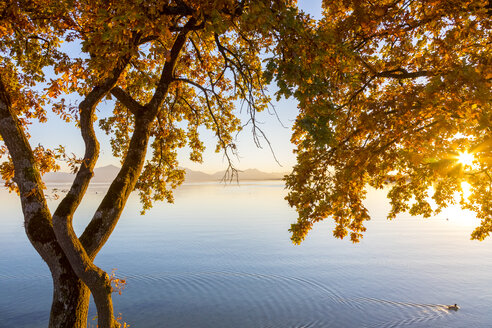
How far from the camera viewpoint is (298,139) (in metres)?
10.5

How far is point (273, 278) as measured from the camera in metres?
20.6

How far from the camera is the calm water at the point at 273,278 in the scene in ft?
50.1

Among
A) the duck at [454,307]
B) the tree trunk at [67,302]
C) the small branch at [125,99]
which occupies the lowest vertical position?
the duck at [454,307]

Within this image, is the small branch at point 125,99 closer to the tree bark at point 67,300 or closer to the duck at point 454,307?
the tree bark at point 67,300

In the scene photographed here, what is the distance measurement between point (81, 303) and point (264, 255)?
20.7 metres

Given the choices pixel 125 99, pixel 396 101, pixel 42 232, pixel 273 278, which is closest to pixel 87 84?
pixel 125 99

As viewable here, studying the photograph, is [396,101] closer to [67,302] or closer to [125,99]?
[125,99]

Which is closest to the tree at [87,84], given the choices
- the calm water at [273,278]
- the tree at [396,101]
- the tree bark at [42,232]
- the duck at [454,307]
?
the tree bark at [42,232]

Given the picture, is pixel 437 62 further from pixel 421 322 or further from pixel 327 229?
pixel 327 229

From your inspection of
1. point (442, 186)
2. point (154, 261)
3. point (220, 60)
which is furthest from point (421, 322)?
point (154, 261)

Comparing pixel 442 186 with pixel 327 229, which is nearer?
pixel 442 186

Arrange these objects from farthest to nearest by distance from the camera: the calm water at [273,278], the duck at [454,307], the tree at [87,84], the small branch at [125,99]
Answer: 1. the duck at [454,307]
2. the calm water at [273,278]
3. the small branch at [125,99]
4. the tree at [87,84]

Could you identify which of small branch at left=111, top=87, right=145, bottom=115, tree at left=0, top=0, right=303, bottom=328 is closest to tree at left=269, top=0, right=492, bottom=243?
tree at left=0, top=0, right=303, bottom=328

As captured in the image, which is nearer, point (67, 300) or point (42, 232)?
point (67, 300)
